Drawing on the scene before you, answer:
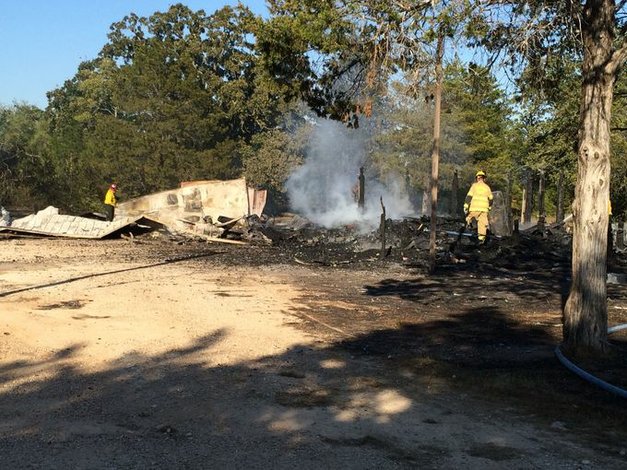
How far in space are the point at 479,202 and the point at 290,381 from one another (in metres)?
10.0

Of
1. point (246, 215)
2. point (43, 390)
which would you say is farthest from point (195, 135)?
point (43, 390)

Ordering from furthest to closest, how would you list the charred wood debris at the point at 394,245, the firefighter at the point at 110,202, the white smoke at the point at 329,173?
the white smoke at the point at 329,173 → the firefighter at the point at 110,202 → the charred wood debris at the point at 394,245

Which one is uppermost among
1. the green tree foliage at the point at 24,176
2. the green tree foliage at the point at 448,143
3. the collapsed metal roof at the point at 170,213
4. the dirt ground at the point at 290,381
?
the green tree foliage at the point at 448,143

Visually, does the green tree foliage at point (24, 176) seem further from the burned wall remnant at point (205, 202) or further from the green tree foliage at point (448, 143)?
the green tree foliage at point (448, 143)

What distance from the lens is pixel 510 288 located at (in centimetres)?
1237

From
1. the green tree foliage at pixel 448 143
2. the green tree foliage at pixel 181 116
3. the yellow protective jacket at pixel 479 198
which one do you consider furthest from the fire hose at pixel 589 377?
the green tree foliage at pixel 448 143

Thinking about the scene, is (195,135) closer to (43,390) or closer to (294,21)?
(294,21)

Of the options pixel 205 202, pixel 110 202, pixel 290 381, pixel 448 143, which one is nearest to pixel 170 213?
pixel 205 202

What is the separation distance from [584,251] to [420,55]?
3094 millimetres

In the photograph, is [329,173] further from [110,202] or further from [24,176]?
[110,202]

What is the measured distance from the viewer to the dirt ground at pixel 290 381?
4.06 meters

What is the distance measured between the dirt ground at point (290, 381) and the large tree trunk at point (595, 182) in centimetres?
58

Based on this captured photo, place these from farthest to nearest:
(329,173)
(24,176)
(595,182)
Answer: (329,173), (24,176), (595,182)

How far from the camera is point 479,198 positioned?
1462cm
